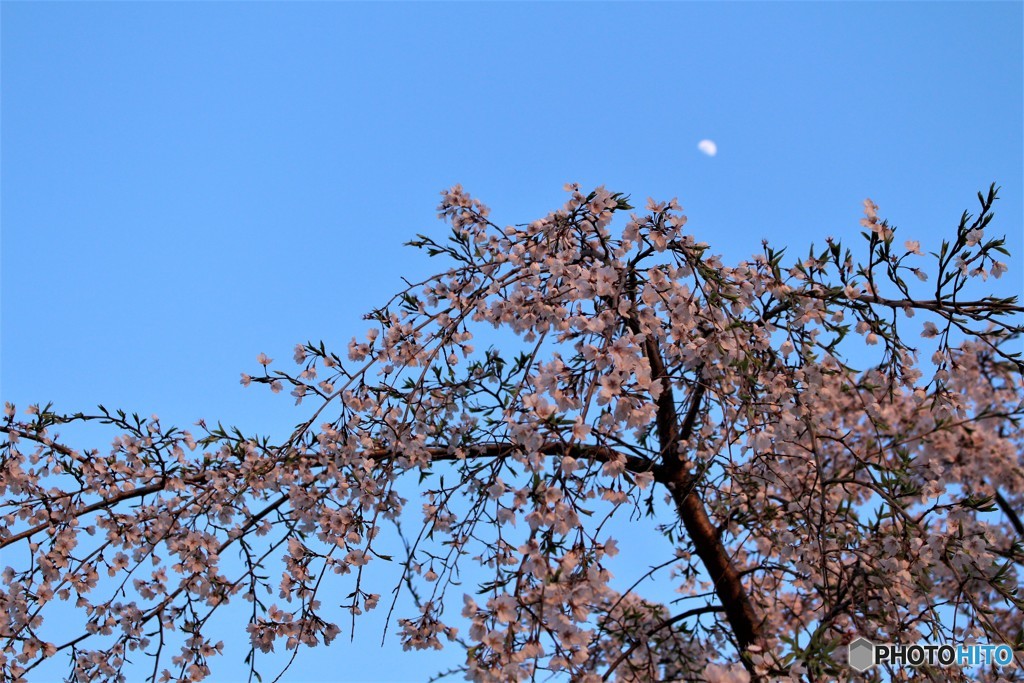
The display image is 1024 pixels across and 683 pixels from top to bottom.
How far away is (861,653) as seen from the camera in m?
3.49

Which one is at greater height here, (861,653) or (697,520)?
(697,520)

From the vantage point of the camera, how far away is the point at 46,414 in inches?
177

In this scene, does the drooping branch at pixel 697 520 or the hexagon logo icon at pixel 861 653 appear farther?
the drooping branch at pixel 697 520

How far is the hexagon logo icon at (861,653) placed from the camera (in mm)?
3451

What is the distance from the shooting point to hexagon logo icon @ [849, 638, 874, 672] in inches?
136

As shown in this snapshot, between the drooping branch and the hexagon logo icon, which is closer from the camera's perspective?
the hexagon logo icon

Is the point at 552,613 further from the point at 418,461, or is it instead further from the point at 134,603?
the point at 134,603

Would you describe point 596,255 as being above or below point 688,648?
above

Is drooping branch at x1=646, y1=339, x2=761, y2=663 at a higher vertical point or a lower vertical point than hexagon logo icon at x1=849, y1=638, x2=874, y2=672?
higher

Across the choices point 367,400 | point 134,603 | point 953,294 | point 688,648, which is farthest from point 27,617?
point 953,294

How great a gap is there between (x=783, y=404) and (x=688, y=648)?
93.4 inches

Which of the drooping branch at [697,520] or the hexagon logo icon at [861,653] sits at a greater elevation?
the drooping branch at [697,520]

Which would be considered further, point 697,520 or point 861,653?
point 697,520

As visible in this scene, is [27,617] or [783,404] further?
[27,617]
